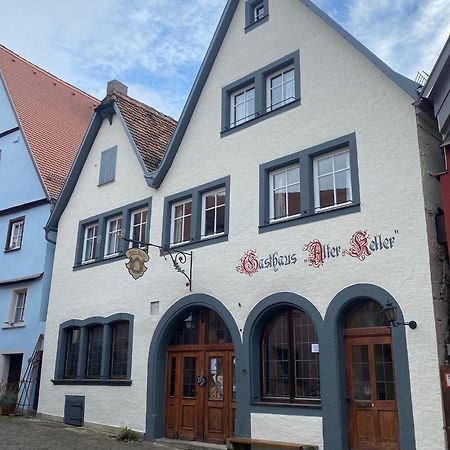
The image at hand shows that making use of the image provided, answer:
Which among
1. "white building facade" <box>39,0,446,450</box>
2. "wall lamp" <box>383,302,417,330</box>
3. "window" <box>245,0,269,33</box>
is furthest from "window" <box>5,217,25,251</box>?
"wall lamp" <box>383,302,417,330</box>

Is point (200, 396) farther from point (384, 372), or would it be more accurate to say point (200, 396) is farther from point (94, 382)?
point (384, 372)

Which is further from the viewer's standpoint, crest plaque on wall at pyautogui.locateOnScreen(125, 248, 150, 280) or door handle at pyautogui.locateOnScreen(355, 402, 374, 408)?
crest plaque on wall at pyautogui.locateOnScreen(125, 248, 150, 280)

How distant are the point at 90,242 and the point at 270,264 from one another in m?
6.84

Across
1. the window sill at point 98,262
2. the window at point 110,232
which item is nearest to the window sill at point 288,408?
the window at point 110,232

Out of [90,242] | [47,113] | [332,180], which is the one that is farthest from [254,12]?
[47,113]

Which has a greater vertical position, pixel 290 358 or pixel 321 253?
pixel 321 253

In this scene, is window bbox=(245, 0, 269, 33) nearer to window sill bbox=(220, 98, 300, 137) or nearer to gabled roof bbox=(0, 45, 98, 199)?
window sill bbox=(220, 98, 300, 137)

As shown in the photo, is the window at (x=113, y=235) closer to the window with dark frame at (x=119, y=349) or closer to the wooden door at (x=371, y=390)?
the window with dark frame at (x=119, y=349)

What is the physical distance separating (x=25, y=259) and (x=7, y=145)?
4.79 m

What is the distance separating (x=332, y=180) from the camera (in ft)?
35.2

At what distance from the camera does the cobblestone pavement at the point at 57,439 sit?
11031 millimetres

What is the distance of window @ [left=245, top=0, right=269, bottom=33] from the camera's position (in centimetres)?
1305

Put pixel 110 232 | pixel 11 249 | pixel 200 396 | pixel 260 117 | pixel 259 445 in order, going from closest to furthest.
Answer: pixel 259 445 → pixel 200 396 → pixel 260 117 → pixel 110 232 → pixel 11 249

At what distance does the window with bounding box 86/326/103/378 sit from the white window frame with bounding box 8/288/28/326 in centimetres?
392
